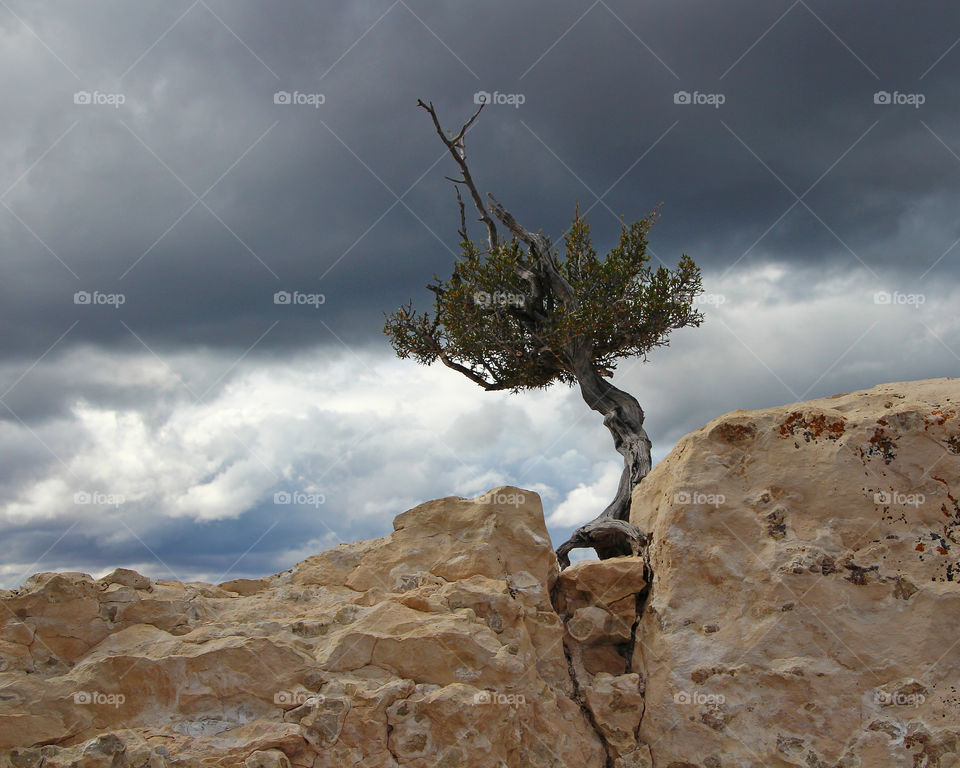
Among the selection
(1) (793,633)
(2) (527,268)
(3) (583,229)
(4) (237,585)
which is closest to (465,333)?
(2) (527,268)

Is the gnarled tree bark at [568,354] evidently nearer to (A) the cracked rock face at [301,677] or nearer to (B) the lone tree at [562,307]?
(B) the lone tree at [562,307]

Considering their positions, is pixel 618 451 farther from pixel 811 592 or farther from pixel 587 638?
pixel 811 592

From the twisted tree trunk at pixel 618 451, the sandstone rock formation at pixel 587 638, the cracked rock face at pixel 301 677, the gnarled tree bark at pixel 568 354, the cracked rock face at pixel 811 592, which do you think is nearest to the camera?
the cracked rock face at pixel 301 677

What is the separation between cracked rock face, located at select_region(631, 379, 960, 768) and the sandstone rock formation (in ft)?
0.07

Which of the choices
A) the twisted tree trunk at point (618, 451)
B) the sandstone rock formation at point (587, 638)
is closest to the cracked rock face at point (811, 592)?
the sandstone rock formation at point (587, 638)

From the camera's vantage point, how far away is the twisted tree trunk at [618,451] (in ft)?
Result: 44.3

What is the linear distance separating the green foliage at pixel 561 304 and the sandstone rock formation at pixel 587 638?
330 inches

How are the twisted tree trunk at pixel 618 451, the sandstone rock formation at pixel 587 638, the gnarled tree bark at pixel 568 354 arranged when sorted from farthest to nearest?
the gnarled tree bark at pixel 568 354
the twisted tree trunk at pixel 618 451
the sandstone rock formation at pixel 587 638

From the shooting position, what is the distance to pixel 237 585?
911 centimetres

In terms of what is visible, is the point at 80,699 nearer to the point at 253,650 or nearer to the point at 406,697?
→ the point at 253,650

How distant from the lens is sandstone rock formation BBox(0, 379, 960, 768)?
22.6ft

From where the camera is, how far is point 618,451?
54.8ft

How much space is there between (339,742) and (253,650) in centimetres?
119

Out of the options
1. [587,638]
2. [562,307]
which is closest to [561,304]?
[562,307]
